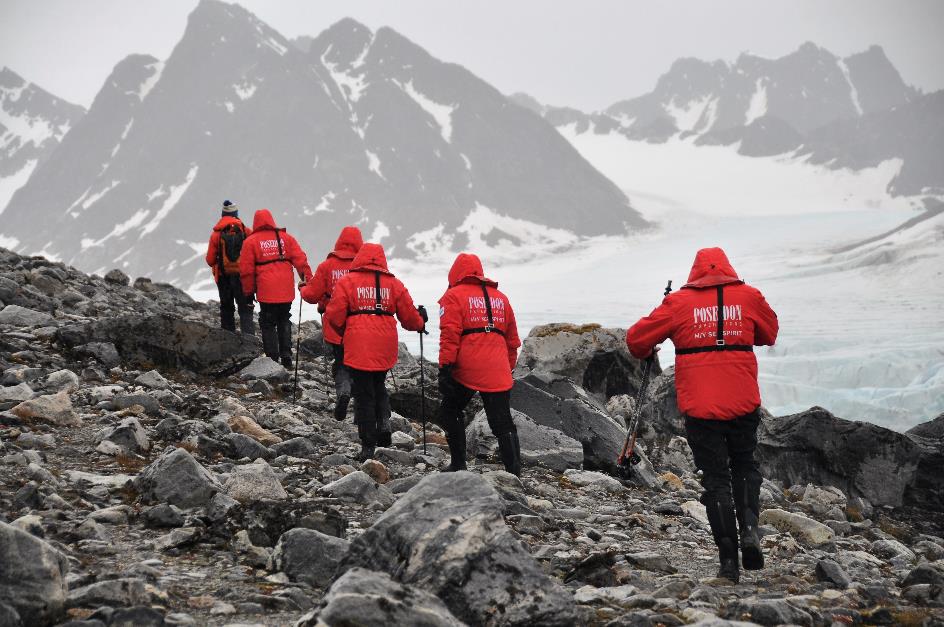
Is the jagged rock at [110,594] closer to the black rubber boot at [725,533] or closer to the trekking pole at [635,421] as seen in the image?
the black rubber boot at [725,533]

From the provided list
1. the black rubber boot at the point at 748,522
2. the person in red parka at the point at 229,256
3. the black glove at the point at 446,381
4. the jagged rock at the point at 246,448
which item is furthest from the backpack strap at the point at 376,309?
the person in red parka at the point at 229,256

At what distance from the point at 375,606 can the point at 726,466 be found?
3.38m

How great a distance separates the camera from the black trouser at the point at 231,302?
13.2 m

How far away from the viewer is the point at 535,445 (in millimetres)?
9727

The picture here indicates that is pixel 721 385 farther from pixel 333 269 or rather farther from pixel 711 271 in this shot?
pixel 333 269

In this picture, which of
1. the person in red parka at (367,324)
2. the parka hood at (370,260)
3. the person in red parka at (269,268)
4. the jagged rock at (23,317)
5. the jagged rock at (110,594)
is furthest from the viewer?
the jagged rock at (23,317)

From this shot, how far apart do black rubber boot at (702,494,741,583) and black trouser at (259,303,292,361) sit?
7.90 metres

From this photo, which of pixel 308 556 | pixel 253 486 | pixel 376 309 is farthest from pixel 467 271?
pixel 308 556

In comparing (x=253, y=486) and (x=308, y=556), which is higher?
(x=253, y=486)

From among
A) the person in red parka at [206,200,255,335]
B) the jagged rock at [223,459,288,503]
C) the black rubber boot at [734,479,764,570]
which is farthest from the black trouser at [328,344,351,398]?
the black rubber boot at [734,479,764,570]

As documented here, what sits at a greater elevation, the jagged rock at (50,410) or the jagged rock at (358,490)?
the jagged rock at (50,410)

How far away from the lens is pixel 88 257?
633 feet

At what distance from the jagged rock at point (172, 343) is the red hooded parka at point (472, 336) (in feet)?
16.7

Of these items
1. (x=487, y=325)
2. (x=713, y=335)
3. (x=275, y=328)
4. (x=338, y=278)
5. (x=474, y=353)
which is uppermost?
(x=338, y=278)
